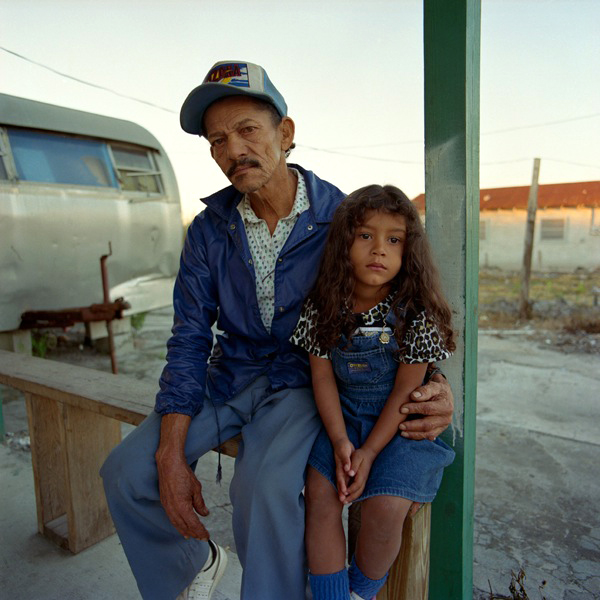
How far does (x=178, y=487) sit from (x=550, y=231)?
20.0 meters

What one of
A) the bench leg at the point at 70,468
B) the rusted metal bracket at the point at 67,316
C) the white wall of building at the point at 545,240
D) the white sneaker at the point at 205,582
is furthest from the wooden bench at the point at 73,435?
the white wall of building at the point at 545,240

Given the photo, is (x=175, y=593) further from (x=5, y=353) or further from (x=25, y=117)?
(x=25, y=117)

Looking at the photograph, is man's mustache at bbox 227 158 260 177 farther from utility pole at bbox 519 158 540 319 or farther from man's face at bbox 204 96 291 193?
utility pole at bbox 519 158 540 319

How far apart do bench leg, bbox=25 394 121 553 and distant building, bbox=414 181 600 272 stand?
1758cm

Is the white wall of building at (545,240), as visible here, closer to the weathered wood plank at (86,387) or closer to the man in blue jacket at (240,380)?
the weathered wood plank at (86,387)

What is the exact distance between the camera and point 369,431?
4.87 feet

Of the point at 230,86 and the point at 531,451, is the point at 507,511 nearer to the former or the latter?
the point at 531,451

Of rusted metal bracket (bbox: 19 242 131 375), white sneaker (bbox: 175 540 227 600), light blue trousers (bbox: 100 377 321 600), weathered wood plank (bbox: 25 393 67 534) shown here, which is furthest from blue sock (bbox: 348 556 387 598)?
rusted metal bracket (bbox: 19 242 131 375)

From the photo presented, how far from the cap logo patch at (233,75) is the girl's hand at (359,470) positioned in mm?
1165

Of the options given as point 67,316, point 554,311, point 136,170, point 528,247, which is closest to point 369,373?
point 67,316

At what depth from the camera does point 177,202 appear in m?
7.21

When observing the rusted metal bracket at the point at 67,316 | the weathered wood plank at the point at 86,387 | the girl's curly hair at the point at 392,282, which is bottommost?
the rusted metal bracket at the point at 67,316

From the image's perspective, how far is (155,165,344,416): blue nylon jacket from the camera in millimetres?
1706

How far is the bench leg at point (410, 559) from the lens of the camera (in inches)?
56.4
